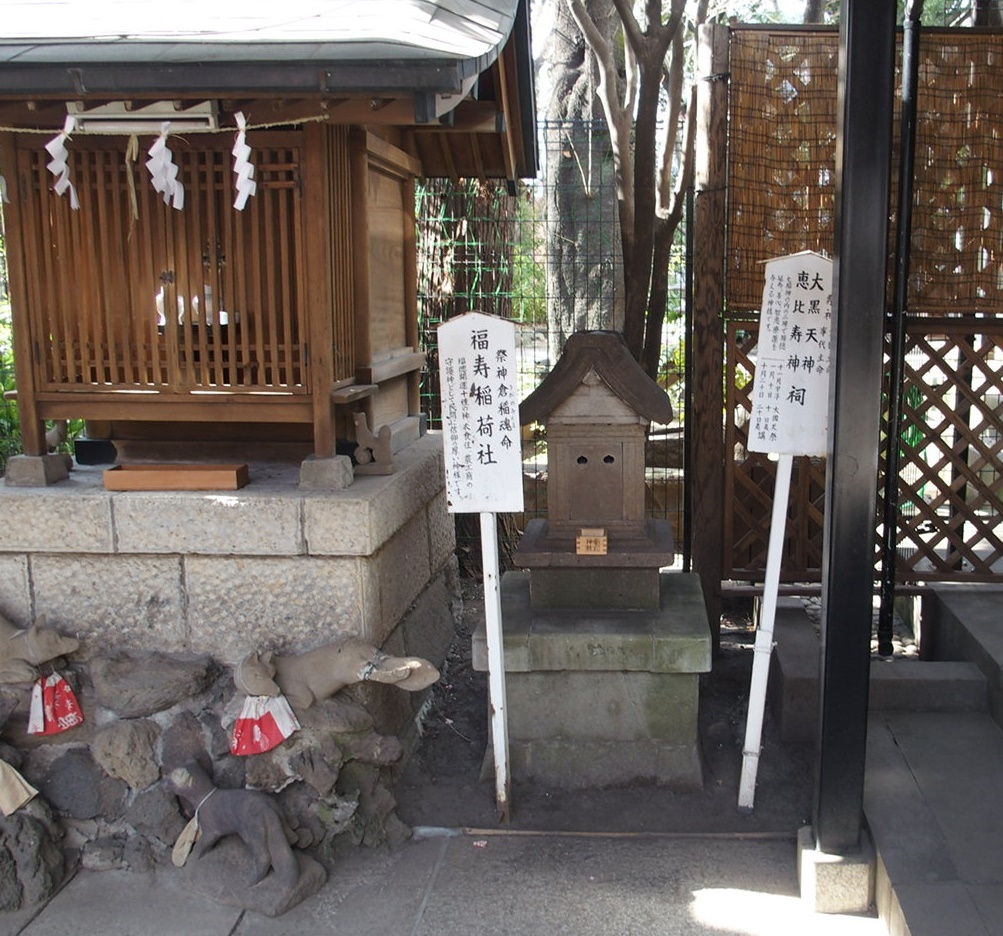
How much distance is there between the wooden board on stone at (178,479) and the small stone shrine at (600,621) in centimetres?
141

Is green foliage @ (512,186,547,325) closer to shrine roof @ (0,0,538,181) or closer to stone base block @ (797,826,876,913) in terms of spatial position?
shrine roof @ (0,0,538,181)

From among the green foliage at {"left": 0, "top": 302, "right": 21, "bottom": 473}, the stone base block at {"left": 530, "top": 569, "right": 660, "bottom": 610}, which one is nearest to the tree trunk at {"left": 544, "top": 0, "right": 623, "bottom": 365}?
the stone base block at {"left": 530, "top": 569, "right": 660, "bottom": 610}

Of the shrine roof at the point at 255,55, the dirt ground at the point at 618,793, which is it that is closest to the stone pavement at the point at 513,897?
the dirt ground at the point at 618,793

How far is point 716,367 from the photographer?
5.93 m

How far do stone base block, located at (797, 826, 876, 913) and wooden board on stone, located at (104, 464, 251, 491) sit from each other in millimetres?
2979

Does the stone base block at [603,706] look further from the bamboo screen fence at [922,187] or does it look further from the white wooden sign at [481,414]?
the bamboo screen fence at [922,187]

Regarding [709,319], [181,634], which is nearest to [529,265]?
[709,319]

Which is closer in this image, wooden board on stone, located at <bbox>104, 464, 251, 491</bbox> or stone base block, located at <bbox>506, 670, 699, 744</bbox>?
wooden board on stone, located at <bbox>104, 464, 251, 491</bbox>

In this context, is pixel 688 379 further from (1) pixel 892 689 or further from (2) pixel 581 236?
(2) pixel 581 236

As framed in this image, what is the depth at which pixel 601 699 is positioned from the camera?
488 centimetres

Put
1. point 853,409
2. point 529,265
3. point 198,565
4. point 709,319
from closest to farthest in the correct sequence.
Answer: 1. point 853,409
2. point 198,565
3. point 709,319
4. point 529,265

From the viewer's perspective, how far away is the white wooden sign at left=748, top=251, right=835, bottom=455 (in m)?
4.32

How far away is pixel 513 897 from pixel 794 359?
8.32 feet

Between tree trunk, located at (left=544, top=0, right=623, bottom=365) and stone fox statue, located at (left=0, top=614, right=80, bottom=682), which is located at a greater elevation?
tree trunk, located at (left=544, top=0, right=623, bottom=365)
